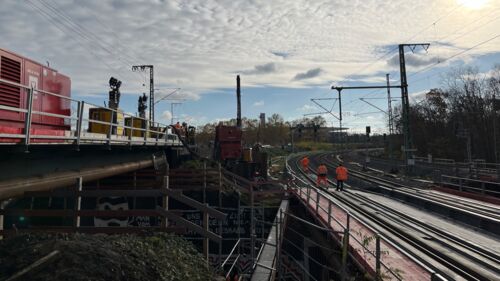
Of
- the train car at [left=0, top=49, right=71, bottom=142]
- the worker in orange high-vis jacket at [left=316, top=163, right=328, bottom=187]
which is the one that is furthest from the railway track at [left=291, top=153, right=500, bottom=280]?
the train car at [left=0, top=49, right=71, bottom=142]

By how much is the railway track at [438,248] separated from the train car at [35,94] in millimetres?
10456

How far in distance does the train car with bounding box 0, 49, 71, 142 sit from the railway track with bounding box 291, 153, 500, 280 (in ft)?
34.3

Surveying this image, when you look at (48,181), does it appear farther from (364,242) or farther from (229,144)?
(229,144)

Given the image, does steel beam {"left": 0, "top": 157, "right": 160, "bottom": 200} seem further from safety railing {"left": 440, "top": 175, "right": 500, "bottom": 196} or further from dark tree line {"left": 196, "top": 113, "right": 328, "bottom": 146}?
dark tree line {"left": 196, "top": 113, "right": 328, "bottom": 146}

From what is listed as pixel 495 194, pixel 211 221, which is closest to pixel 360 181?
pixel 495 194

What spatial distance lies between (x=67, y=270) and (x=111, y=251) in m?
0.92

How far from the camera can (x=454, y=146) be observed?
5850 centimetres

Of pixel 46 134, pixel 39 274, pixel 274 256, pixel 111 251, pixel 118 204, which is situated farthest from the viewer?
pixel 118 204

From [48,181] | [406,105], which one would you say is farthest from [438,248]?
[406,105]

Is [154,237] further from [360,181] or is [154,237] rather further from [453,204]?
[360,181]

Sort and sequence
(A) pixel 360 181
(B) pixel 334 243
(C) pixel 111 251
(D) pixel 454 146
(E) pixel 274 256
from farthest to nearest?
(D) pixel 454 146 → (A) pixel 360 181 → (B) pixel 334 243 → (E) pixel 274 256 → (C) pixel 111 251

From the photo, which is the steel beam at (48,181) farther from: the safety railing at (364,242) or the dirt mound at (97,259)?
the safety railing at (364,242)

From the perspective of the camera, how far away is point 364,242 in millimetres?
10289

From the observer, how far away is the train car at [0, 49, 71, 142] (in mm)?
11727
